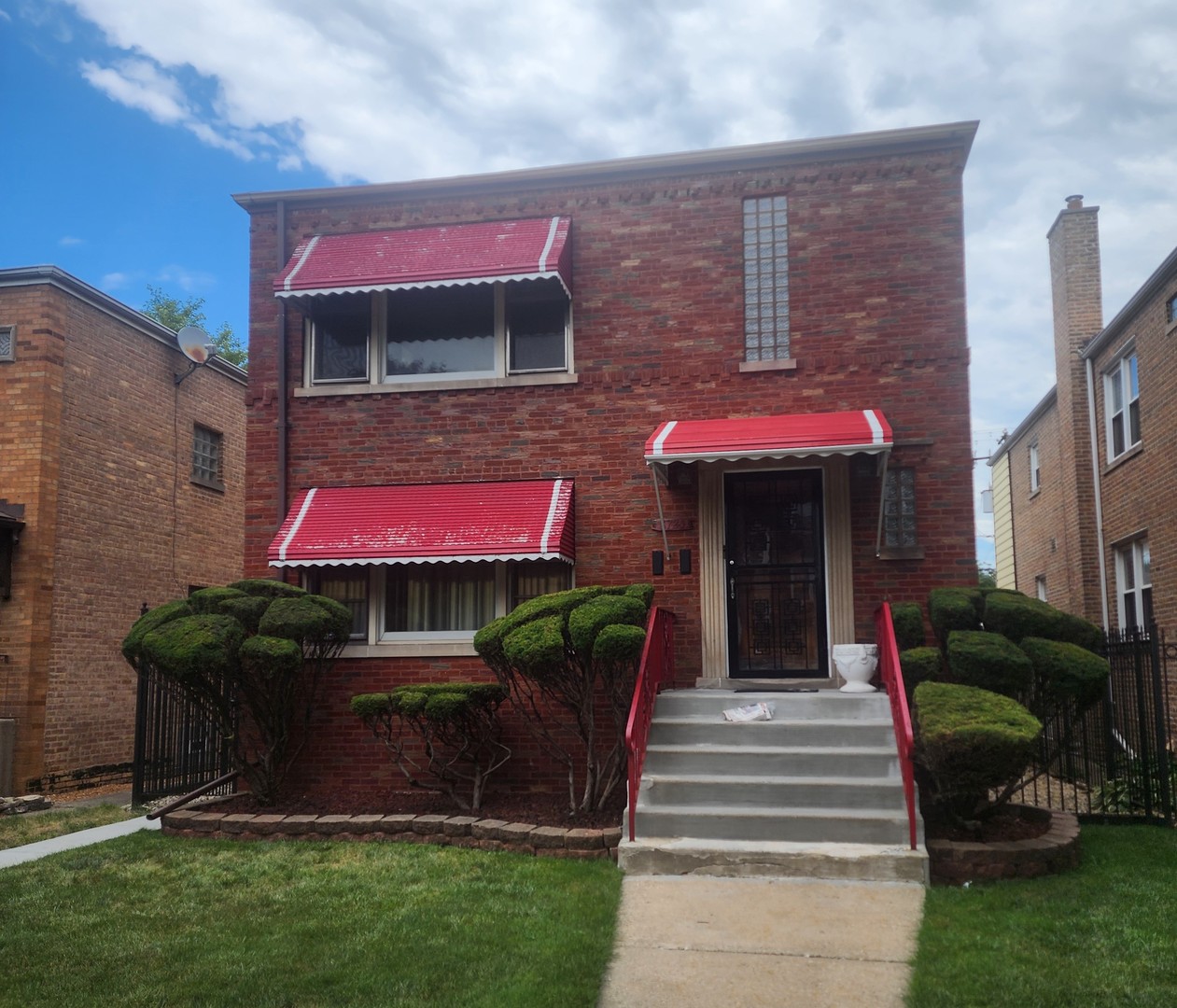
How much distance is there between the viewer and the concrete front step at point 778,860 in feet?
22.1

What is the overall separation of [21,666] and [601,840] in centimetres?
867

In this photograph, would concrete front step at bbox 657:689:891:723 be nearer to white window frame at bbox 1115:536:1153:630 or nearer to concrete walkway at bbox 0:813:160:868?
concrete walkway at bbox 0:813:160:868

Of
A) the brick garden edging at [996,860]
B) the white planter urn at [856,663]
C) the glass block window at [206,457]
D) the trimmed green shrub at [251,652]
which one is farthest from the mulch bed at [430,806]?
the glass block window at [206,457]

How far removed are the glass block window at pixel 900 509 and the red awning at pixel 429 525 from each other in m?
3.02

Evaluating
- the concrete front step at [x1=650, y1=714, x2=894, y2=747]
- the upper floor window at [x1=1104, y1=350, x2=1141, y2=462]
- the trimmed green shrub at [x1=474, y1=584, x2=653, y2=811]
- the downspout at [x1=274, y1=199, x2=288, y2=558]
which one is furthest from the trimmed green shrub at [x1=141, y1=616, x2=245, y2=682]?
the upper floor window at [x1=1104, y1=350, x2=1141, y2=462]

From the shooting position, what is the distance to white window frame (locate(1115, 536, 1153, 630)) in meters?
14.9

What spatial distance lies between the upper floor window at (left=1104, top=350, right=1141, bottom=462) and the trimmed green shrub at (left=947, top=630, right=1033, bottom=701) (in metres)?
8.83

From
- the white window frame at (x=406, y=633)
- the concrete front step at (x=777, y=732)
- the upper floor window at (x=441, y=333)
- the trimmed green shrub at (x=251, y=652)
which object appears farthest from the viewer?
the upper floor window at (x=441, y=333)

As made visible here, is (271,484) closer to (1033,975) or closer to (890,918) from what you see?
(890,918)

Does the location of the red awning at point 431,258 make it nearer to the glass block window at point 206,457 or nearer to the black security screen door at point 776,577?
the black security screen door at point 776,577

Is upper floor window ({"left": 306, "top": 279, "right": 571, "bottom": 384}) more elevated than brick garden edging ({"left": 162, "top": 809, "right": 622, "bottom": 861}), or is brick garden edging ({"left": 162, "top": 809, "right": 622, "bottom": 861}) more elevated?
upper floor window ({"left": 306, "top": 279, "right": 571, "bottom": 384})

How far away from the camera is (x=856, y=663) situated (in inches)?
356

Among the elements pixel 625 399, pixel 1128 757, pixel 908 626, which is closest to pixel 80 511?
pixel 625 399

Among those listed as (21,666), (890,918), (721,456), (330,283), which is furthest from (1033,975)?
(21,666)
